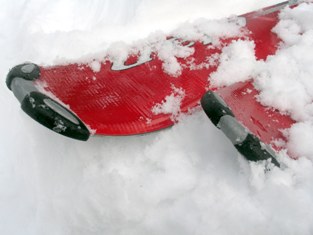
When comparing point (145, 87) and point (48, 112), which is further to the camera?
point (145, 87)

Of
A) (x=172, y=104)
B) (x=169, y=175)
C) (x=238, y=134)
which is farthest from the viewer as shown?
(x=172, y=104)

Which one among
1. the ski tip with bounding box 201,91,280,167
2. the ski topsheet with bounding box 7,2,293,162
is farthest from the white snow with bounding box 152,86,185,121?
the ski tip with bounding box 201,91,280,167

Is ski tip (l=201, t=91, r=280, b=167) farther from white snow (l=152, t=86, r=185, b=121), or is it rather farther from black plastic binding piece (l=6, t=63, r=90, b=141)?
black plastic binding piece (l=6, t=63, r=90, b=141)

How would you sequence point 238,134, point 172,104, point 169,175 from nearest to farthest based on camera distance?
point 238,134 → point 169,175 → point 172,104

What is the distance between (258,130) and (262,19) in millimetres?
645

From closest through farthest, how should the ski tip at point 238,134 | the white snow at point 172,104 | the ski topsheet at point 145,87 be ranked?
the ski tip at point 238,134 < the ski topsheet at point 145,87 < the white snow at point 172,104

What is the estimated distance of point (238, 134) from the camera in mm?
875

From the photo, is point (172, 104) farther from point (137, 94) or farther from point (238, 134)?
point (238, 134)

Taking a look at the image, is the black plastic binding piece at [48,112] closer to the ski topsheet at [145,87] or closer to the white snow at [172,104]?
the ski topsheet at [145,87]

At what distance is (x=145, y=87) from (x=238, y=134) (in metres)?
0.42

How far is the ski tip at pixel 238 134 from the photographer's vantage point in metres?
0.86

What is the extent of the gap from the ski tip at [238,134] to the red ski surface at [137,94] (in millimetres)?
90

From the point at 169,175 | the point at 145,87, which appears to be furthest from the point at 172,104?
the point at 169,175

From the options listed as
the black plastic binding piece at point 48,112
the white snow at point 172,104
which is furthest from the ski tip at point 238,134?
the black plastic binding piece at point 48,112
